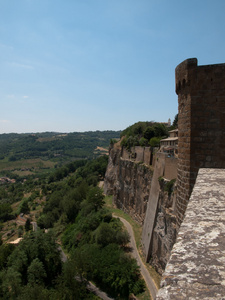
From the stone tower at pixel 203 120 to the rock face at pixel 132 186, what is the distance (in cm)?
1628

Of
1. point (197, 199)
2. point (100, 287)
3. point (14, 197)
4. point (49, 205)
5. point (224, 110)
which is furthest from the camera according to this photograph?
point (14, 197)

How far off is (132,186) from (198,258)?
2843 cm

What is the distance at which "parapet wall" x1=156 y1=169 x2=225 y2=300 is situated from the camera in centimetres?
186

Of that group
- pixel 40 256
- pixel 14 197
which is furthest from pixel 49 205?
pixel 14 197

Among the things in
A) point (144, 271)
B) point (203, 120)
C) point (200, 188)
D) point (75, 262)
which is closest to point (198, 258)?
point (200, 188)

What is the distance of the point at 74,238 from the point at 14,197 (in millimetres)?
62978

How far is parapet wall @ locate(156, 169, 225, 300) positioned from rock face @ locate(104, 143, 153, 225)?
68.1 feet

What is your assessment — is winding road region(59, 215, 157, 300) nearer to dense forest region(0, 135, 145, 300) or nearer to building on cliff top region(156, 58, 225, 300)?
dense forest region(0, 135, 145, 300)

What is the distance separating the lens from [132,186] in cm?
3038

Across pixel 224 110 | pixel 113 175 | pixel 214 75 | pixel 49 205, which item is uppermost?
pixel 214 75

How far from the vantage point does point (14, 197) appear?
8619cm

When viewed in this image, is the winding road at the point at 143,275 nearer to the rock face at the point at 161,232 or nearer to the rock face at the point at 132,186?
the rock face at the point at 161,232

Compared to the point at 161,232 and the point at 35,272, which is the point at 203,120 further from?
the point at 35,272

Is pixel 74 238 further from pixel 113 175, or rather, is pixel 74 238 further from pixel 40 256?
pixel 113 175
